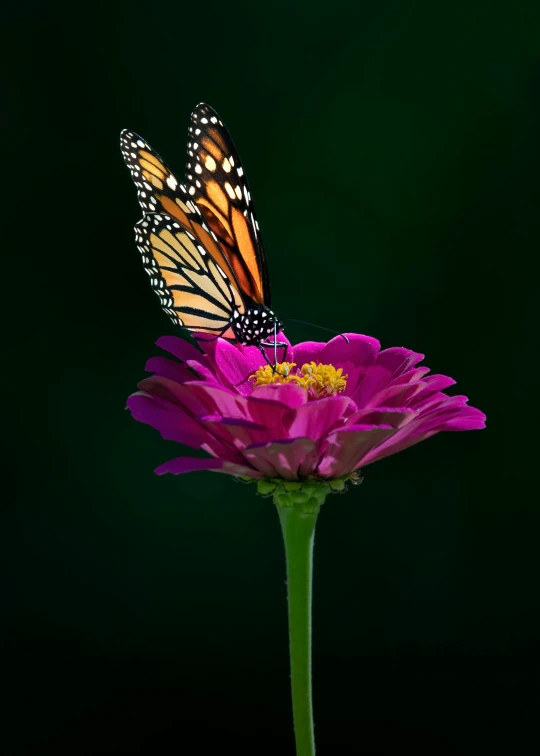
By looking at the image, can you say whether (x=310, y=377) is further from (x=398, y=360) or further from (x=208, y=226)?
(x=208, y=226)

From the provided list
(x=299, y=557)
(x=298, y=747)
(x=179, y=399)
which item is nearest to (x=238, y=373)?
(x=179, y=399)

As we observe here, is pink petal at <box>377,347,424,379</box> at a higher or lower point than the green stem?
higher

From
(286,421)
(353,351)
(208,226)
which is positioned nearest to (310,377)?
(353,351)

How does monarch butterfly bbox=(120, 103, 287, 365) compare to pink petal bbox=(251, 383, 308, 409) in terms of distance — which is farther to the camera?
monarch butterfly bbox=(120, 103, 287, 365)

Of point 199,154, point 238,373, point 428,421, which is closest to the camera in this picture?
point 428,421

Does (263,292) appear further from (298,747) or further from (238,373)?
(298,747)

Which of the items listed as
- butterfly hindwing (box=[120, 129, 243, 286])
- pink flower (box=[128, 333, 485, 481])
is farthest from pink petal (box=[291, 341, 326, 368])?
butterfly hindwing (box=[120, 129, 243, 286])

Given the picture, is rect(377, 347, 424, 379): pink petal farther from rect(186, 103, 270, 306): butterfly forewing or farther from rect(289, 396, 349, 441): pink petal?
rect(186, 103, 270, 306): butterfly forewing
